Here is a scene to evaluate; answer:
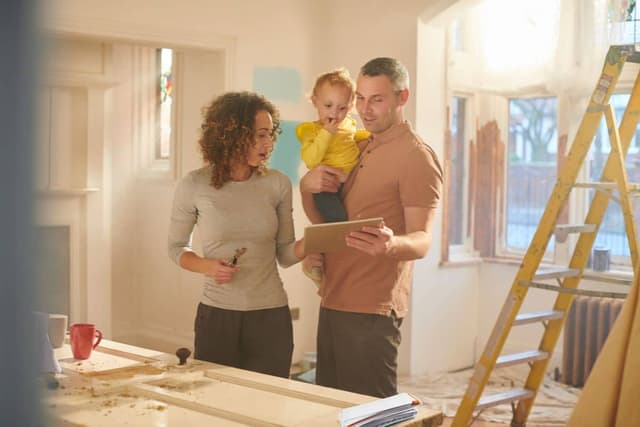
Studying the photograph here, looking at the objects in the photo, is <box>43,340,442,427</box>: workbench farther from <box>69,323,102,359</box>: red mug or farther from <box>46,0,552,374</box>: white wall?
<box>46,0,552,374</box>: white wall

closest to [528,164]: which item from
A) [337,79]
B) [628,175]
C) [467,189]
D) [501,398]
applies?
[467,189]

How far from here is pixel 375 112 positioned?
2.58 m

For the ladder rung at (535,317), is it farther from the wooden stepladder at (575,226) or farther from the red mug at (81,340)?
the red mug at (81,340)

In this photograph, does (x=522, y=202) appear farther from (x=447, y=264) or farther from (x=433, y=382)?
(x=433, y=382)

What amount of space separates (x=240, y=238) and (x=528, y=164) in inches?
155

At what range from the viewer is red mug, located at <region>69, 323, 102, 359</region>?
96.5 inches

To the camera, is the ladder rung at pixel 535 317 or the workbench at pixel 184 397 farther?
the ladder rung at pixel 535 317

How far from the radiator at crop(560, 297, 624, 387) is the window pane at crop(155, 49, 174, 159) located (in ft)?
11.2

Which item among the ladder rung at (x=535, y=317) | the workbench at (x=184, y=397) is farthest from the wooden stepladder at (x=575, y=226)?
the workbench at (x=184, y=397)

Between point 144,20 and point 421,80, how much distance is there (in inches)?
72.9

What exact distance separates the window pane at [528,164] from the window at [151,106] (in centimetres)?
271

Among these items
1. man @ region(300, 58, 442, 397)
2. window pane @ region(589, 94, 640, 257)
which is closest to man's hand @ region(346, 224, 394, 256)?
man @ region(300, 58, 442, 397)

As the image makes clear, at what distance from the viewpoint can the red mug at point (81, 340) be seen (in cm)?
245

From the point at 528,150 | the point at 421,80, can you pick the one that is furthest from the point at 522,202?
the point at 421,80
